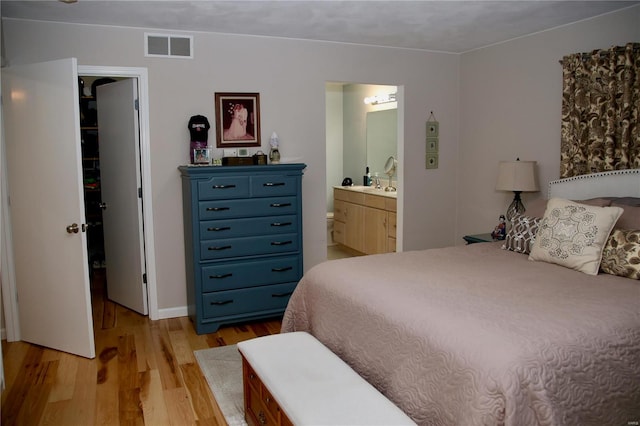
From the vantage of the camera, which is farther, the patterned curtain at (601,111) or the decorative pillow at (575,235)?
the patterned curtain at (601,111)

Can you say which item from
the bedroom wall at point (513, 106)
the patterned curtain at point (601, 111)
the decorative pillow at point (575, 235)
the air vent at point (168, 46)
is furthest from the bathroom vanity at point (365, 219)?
the air vent at point (168, 46)

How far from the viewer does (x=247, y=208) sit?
13.2 feet

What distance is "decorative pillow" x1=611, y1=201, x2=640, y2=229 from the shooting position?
2982mm

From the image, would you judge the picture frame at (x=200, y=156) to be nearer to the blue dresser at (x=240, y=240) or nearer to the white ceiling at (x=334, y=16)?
the blue dresser at (x=240, y=240)

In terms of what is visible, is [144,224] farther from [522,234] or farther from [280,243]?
[522,234]

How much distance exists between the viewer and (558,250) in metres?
2.99

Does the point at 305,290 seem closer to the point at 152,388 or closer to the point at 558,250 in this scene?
the point at 152,388

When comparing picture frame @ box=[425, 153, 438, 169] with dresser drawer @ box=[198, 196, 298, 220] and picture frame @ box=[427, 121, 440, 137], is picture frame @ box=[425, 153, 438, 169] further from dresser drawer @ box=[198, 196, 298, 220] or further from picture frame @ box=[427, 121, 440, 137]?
dresser drawer @ box=[198, 196, 298, 220]

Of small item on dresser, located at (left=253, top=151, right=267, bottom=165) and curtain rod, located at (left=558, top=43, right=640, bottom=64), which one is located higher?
curtain rod, located at (left=558, top=43, right=640, bottom=64)

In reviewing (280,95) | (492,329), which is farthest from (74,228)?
(492,329)

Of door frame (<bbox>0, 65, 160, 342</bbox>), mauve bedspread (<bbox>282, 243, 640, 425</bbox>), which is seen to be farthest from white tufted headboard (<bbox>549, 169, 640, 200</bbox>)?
door frame (<bbox>0, 65, 160, 342</bbox>)

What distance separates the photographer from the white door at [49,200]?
3.32m

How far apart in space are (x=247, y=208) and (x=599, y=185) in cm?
261

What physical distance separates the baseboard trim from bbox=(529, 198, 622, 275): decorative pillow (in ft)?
9.23
